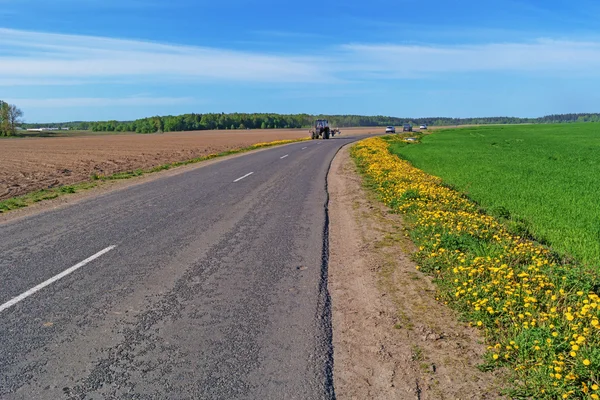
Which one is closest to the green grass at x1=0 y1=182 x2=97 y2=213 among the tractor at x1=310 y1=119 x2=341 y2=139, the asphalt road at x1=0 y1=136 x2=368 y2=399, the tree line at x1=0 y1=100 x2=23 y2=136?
the asphalt road at x1=0 y1=136 x2=368 y2=399

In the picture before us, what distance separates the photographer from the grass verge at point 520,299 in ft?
12.1

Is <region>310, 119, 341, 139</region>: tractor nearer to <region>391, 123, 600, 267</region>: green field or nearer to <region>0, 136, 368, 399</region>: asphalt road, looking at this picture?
<region>391, 123, 600, 267</region>: green field

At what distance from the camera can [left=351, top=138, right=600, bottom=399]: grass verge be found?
12.1ft

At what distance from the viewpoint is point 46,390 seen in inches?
146

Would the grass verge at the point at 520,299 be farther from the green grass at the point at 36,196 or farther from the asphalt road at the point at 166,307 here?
the green grass at the point at 36,196

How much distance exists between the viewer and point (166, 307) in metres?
5.38

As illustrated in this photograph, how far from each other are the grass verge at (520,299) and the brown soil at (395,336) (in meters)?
0.20

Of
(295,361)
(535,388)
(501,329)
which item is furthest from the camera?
(501,329)

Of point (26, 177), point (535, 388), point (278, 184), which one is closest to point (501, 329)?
point (535, 388)

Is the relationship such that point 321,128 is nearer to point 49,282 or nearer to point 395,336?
point 49,282

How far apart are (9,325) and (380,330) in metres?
3.70

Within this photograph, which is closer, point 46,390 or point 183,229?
point 46,390

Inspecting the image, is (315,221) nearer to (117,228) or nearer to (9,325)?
(117,228)

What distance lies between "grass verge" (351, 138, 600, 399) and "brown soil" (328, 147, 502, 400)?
200 mm
